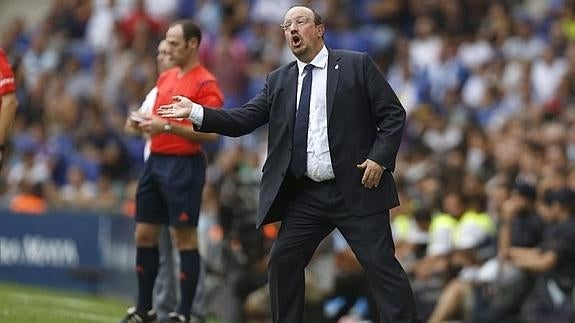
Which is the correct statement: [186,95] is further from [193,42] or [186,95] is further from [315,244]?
[315,244]

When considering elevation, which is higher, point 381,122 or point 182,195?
point 381,122

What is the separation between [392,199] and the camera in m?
10.1

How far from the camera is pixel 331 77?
1006 cm

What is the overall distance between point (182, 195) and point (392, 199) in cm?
214

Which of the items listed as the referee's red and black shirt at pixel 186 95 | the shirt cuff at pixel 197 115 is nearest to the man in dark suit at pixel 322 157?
the shirt cuff at pixel 197 115

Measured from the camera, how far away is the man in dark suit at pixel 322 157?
9898mm

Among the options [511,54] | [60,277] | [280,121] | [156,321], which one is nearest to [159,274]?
[156,321]

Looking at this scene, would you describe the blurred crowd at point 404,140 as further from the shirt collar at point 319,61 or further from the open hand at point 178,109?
the shirt collar at point 319,61

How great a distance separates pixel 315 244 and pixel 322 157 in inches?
25.4

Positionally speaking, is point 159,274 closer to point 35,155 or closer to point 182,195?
point 182,195

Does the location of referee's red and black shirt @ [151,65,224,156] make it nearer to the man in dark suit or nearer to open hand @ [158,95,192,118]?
the man in dark suit

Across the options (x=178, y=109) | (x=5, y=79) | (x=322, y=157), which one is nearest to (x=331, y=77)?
(x=322, y=157)

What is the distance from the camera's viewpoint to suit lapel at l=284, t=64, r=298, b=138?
10047mm

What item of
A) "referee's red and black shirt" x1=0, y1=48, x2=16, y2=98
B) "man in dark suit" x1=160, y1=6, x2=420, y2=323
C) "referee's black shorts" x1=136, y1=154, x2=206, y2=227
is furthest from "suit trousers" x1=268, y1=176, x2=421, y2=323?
"referee's red and black shirt" x1=0, y1=48, x2=16, y2=98
